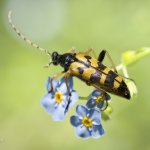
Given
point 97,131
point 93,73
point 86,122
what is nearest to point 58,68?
point 93,73

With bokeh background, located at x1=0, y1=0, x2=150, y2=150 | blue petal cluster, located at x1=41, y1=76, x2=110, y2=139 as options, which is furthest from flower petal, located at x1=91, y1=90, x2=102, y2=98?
bokeh background, located at x1=0, y1=0, x2=150, y2=150

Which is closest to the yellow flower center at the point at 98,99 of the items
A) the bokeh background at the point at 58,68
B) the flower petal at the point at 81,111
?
the flower petal at the point at 81,111

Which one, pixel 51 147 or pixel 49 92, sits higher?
pixel 51 147

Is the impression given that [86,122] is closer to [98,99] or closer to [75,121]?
[75,121]

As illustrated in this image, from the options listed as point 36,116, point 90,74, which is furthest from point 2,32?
point 90,74

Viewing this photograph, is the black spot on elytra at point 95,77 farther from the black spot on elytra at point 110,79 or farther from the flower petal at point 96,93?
the flower petal at point 96,93

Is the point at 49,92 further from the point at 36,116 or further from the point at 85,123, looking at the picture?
the point at 36,116
